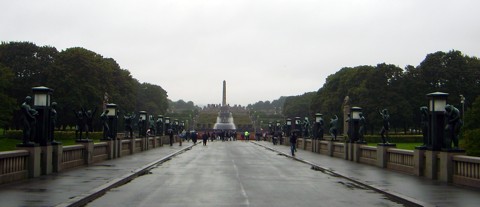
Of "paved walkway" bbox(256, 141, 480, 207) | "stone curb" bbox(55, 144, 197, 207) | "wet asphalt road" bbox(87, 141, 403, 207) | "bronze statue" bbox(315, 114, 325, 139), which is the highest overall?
"bronze statue" bbox(315, 114, 325, 139)

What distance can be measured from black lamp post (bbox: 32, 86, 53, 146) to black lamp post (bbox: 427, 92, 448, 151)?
1362cm

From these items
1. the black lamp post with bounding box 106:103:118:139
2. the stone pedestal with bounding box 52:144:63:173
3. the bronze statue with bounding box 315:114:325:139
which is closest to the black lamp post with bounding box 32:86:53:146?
the stone pedestal with bounding box 52:144:63:173

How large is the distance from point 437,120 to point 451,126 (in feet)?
2.25

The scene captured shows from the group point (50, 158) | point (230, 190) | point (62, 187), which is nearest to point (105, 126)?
point (50, 158)

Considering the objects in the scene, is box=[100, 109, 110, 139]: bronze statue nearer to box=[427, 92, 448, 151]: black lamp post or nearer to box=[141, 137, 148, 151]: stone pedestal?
box=[141, 137, 148, 151]: stone pedestal

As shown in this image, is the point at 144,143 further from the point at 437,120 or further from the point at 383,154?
the point at 437,120

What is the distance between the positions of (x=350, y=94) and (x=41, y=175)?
78171mm

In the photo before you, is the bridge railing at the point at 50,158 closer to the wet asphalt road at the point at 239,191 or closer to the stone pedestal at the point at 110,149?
the stone pedestal at the point at 110,149

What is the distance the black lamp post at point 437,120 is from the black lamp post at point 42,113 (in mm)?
13615

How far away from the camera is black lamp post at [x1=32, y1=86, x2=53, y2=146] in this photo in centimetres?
2180

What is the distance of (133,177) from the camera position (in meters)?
22.7

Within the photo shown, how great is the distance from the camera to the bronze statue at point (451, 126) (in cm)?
2089

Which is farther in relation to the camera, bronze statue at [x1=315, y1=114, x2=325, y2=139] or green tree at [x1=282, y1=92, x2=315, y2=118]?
green tree at [x1=282, y1=92, x2=315, y2=118]

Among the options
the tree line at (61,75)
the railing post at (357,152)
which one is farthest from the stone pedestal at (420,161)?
the tree line at (61,75)
